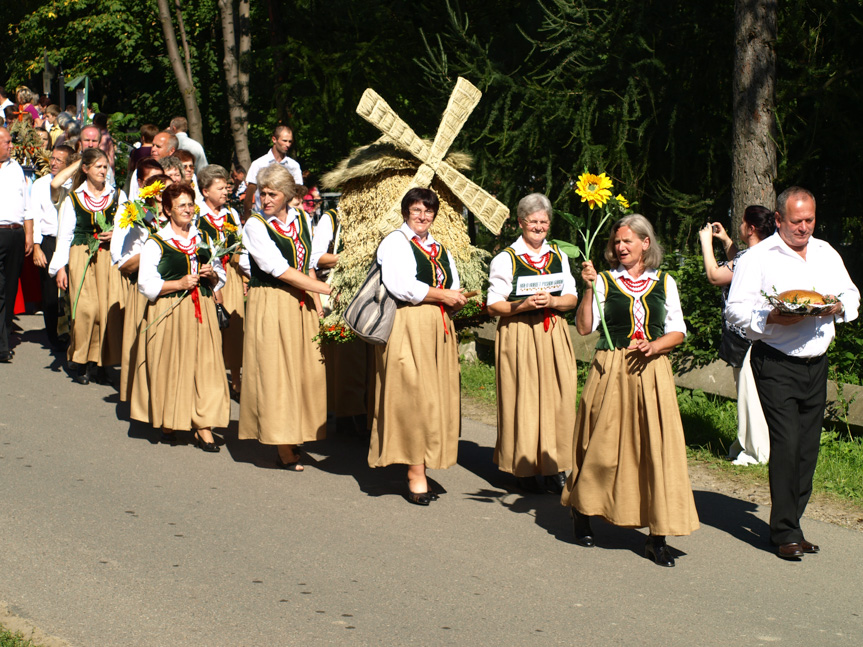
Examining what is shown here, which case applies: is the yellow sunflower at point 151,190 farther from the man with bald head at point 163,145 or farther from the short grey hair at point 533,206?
the man with bald head at point 163,145

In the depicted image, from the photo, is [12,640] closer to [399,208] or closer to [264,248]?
[264,248]

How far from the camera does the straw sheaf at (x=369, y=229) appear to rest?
26.3 feet

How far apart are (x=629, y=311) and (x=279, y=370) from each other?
9.25ft

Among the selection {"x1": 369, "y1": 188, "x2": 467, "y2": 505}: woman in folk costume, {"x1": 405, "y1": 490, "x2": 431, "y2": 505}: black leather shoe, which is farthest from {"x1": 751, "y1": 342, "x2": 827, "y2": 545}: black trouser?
{"x1": 405, "y1": 490, "x2": 431, "y2": 505}: black leather shoe

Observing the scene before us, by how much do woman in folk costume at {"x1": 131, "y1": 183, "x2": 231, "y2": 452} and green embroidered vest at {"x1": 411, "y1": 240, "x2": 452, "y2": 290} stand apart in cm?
207

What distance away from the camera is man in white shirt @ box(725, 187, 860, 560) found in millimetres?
5957

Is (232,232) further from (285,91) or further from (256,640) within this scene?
(285,91)

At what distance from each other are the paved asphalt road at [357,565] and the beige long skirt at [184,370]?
365mm

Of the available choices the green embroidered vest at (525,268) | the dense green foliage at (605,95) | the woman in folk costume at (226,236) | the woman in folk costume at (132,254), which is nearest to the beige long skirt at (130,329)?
the woman in folk costume at (132,254)

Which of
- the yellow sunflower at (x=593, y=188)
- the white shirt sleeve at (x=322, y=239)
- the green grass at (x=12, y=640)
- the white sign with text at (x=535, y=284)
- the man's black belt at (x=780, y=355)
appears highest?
the yellow sunflower at (x=593, y=188)

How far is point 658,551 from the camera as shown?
231 inches

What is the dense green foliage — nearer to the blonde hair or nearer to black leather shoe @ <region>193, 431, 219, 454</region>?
the blonde hair

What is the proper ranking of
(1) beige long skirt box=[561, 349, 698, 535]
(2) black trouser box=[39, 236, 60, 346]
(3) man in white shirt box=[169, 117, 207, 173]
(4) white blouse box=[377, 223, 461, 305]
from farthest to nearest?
(3) man in white shirt box=[169, 117, 207, 173], (2) black trouser box=[39, 236, 60, 346], (4) white blouse box=[377, 223, 461, 305], (1) beige long skirt box=[561, 349, 698, 535]

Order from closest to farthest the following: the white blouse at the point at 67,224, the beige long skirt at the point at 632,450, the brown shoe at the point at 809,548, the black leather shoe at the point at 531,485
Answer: the beige long skirt at the point at 632,450, the brown shoe at the point at 809,548, the black leather shoe at the point at 531,485, the white blouse at the point at 67,224
